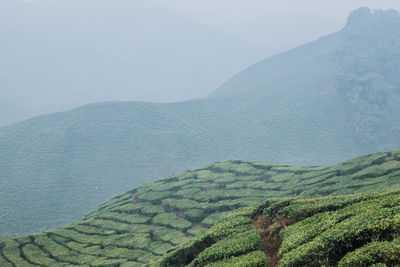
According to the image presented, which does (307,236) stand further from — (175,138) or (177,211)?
(175,138)

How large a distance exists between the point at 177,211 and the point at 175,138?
11176 cm

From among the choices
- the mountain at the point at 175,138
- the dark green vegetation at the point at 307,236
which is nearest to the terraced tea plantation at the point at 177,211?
the dark green vegetation at the point at 307,236

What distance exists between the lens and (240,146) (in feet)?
534

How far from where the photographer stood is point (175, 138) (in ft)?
532

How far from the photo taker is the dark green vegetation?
531 inches

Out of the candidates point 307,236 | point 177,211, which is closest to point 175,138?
point 177,211

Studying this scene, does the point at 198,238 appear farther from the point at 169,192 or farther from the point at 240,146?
the point at 240,146

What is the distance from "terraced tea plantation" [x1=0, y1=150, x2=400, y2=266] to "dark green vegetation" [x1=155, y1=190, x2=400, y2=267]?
552mm

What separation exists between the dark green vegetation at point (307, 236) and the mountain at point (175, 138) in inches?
3402

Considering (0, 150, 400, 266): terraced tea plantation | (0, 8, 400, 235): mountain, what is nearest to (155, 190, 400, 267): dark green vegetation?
(0, 150, 400, 266): terraced tea plantation

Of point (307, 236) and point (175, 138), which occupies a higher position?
point (307, 236)

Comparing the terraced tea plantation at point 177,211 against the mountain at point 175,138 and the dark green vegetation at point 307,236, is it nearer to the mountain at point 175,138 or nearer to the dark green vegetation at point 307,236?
the dark green vegetation at point 307,236

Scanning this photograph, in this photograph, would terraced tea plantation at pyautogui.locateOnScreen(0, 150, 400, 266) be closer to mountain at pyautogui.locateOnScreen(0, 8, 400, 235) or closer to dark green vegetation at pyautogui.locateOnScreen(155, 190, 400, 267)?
dark green vegetation at pyautogui.locateOnScreen(155, 190, 400, 267)

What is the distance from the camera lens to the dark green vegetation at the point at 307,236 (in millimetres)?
13492
